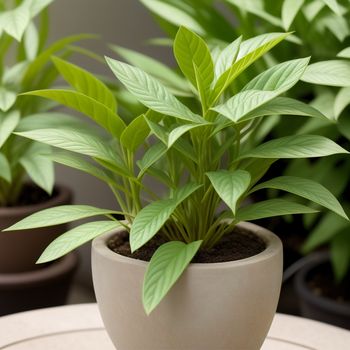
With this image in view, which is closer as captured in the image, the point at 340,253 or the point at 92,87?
the point at 92,87

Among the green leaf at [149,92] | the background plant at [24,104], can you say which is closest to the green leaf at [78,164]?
the green leaf at [149,92]

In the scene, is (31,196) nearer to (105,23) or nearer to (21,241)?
(21,241)

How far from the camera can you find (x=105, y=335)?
41.1 inches

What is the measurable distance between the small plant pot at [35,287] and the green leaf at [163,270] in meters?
0.79

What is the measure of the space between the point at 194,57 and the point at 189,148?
107 mm

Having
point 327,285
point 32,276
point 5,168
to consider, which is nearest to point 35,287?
point 32,276

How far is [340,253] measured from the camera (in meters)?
1.48

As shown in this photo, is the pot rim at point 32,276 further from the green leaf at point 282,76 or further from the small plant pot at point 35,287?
the green leaf at point 282,76

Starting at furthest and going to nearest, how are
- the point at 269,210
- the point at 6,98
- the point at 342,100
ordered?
1. the point at 6,98
2. the point at 342,100
3. the point at 269,210

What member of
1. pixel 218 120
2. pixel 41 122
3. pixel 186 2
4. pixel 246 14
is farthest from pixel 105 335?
pixel 186 2

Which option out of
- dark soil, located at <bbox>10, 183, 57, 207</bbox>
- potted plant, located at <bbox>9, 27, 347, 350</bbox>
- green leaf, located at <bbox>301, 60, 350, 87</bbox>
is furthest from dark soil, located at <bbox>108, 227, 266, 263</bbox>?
dark soil, located at <bbox>10, 183, 57, 207</bbox>

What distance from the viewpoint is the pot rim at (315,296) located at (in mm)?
1403

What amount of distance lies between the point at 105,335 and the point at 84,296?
0.96m

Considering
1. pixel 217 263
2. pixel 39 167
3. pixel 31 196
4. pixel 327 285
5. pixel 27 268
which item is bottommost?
pixel 327 285
